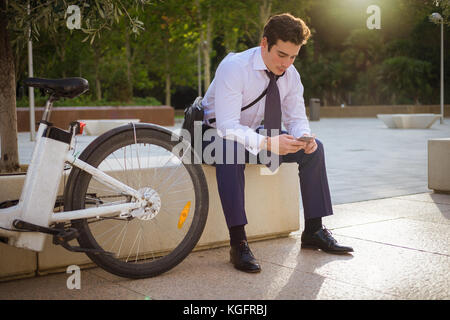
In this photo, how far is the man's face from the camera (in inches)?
149

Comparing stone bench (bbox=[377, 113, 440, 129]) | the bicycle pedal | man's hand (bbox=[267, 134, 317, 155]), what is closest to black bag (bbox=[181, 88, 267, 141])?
man's hand (bbox=[267, 134, 317, 155])

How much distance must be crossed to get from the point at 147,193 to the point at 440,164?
13.8 ft

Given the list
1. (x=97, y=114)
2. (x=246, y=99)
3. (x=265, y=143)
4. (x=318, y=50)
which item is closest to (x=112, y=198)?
(x=265, y=143)

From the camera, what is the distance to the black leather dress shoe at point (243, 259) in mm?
3579

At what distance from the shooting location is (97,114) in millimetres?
25016

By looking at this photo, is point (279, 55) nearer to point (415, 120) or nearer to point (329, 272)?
point (329, 272)

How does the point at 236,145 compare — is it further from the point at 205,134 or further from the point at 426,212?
the point at 426,212

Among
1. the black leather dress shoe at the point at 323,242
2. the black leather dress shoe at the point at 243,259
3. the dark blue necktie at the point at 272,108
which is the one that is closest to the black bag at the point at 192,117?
the dark blue necktie at the point at 272,108

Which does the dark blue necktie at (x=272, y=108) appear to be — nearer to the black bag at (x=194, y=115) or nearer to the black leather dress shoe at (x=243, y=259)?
the black bag at (x=194, y=115)

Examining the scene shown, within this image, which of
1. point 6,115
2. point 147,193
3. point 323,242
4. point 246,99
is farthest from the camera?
point 6,115

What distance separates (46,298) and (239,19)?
29329 mm

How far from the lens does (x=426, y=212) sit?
556 cm

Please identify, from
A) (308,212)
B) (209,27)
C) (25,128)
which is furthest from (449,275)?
(209,27)
